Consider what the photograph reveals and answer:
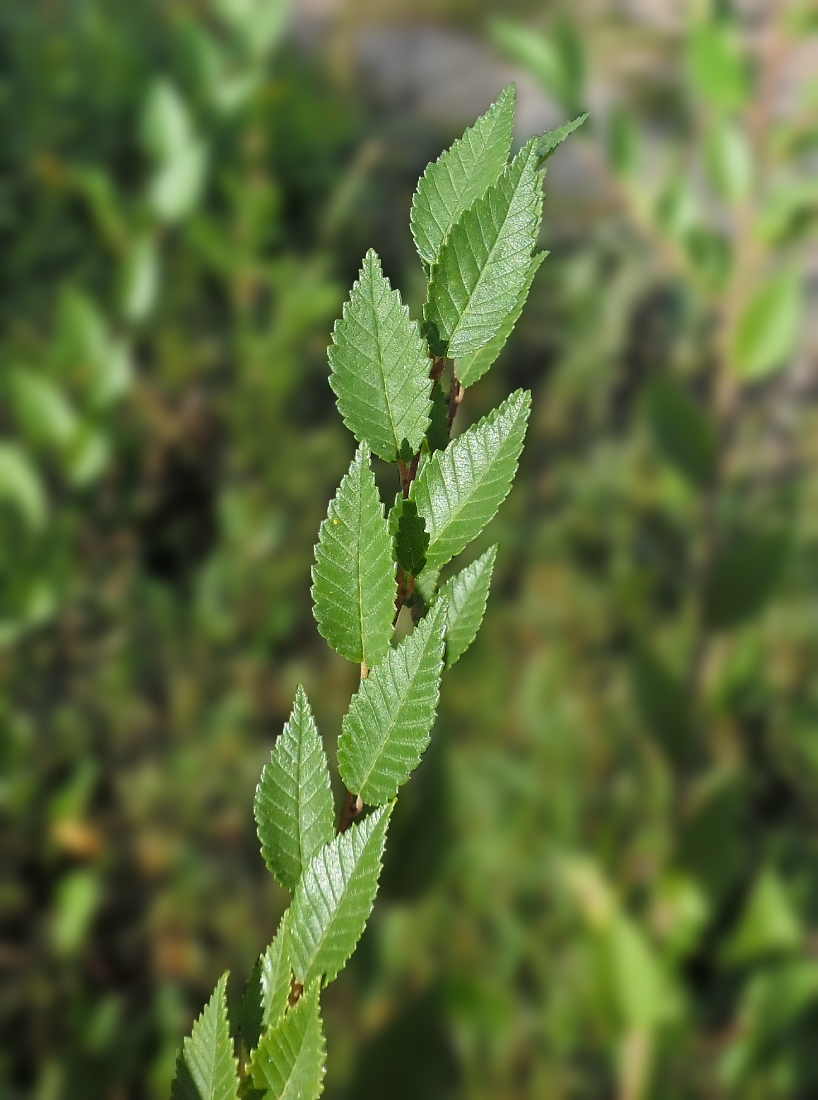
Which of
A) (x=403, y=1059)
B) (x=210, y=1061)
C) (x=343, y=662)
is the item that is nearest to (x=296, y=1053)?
(x=210, y=1061)

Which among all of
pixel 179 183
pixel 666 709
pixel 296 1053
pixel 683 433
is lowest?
pixel 296 1053

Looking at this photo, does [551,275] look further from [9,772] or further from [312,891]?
[312,891]

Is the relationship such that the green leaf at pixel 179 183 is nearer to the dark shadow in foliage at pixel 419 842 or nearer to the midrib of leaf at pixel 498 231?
the dark shadow in foliage at pixel 419 842

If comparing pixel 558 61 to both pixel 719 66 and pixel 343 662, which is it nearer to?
pixel 719 66

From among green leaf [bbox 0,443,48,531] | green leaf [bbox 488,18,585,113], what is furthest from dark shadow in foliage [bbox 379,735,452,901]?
green leaf [bbox 488,18,585,113]

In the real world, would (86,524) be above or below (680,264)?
above

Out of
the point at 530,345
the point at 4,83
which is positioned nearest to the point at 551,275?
the point at 530,345
